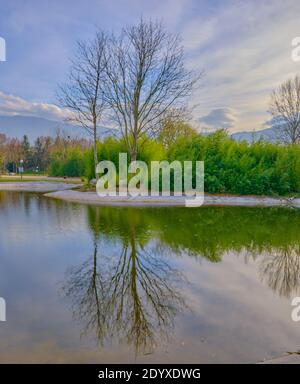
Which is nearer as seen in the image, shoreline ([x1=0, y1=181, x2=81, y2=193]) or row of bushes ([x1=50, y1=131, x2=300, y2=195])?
row of bushes ([x1=50, y1=131, x2=300, y2=195])

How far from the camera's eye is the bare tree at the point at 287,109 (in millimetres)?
21969

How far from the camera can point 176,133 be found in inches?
910

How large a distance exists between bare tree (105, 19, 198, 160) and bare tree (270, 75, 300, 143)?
1109cm

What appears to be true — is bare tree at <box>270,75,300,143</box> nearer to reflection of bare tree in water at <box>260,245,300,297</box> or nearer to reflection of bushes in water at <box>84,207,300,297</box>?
reflection of bushes in water at <box>84,207,300,297</box>

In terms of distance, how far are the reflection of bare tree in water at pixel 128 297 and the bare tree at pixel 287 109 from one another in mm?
Result: 22364

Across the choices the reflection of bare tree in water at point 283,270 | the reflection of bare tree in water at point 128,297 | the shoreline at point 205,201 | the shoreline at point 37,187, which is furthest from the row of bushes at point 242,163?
the reflection of bare tree in water at point 128,297

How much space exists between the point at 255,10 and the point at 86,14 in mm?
5606

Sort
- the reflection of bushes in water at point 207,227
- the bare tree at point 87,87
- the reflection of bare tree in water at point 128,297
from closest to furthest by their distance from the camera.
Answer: the reflection of bare tree in water at point 128,297, the reflection of bushes in water at point 207,227, the bare tree at point 87,87

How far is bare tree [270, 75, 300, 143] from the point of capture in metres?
22.0

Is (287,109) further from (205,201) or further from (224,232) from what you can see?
(224,232)

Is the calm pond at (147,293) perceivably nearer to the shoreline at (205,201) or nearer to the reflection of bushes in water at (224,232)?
the reflection of bushes in water at (224,232)

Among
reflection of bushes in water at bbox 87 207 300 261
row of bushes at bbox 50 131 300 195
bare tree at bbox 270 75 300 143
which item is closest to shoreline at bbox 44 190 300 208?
row of bushes at bbox 50 131 300 195
